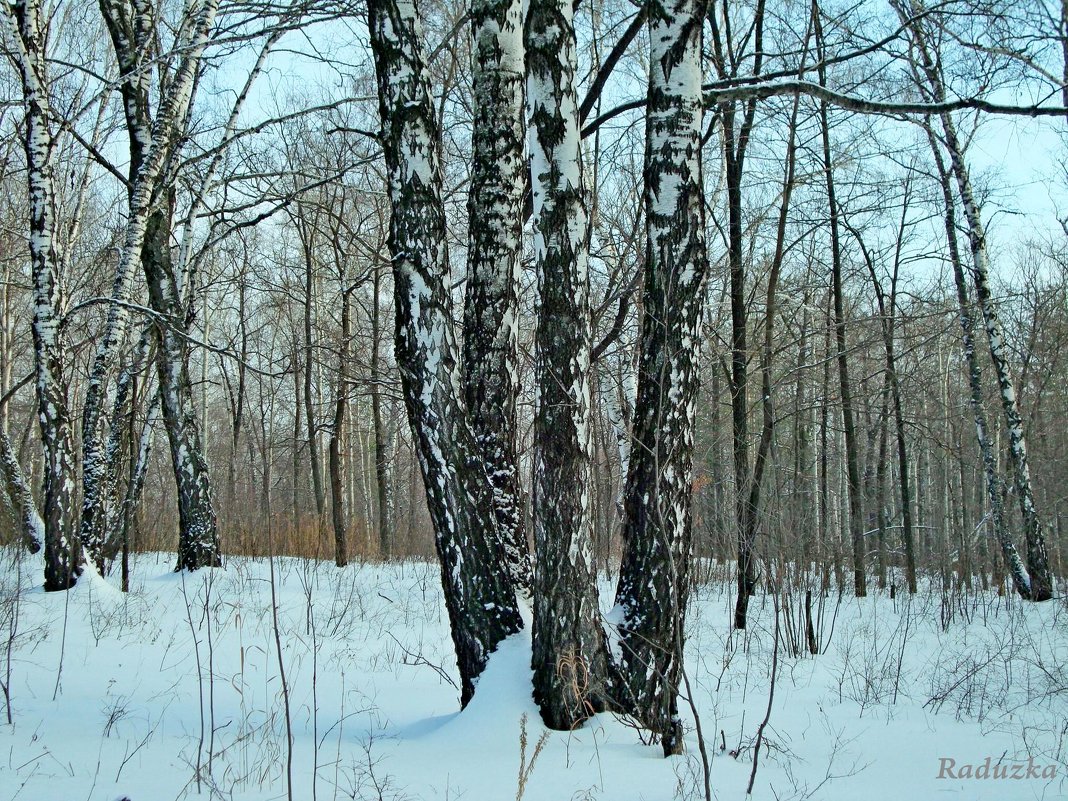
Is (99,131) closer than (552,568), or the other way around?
(552,568)

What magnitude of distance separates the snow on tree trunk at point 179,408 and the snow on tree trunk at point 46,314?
1.55 meters

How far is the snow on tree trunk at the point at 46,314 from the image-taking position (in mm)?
6656

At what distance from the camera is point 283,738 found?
10.6ft

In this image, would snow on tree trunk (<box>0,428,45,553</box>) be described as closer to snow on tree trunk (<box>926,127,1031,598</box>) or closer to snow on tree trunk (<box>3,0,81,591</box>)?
snow on tree trunk (<box>3,0,81,591</box>)

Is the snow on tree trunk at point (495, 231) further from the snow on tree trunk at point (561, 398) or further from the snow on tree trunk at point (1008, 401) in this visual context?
the snow on tree trunk at point (1008, 401)

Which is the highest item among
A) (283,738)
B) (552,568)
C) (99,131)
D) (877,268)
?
(99,131)

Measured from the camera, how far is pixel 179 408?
862cm

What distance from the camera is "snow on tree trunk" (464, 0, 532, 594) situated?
3938 mm

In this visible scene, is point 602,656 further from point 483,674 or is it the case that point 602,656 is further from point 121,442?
point 121,442

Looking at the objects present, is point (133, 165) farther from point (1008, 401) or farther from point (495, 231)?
point (1008, 401)

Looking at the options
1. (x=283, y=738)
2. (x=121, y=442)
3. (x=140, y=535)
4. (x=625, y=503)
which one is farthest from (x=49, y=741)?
(x=140, y=535)

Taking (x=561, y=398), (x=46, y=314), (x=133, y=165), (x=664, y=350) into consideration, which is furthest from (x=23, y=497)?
(x=664, y=350)

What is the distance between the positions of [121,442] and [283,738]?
6516mm

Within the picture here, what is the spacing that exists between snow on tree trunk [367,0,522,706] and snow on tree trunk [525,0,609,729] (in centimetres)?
34
